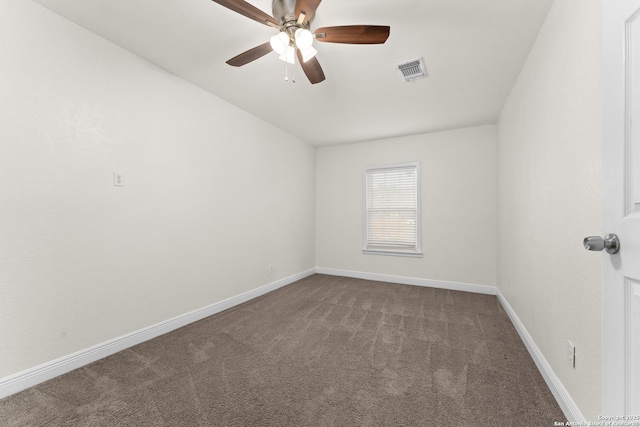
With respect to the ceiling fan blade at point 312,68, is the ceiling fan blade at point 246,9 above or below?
above

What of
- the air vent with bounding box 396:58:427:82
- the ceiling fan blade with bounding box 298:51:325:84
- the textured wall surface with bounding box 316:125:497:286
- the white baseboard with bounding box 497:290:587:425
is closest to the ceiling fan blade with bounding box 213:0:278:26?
the ceiling fan blade with bounding box 298:51:325:84

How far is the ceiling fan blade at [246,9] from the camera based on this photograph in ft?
4.87

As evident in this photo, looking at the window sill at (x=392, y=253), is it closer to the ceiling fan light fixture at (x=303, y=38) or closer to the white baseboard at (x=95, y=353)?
the white baseboard at (x=95, y=353)

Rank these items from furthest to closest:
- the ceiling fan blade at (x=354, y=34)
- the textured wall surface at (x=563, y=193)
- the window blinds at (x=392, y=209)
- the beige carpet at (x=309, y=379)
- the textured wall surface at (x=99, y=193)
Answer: the window blinds at (x=392, y=209) < the textured wall surface at (x=99, y=193) < the ceiling fan blade at (x=354, y=34) < the beige carpet at (x=309, y=379) < the textured wall surface at (x=563, y=193)

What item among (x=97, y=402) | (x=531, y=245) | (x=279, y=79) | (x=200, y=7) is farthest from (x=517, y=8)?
(x=97, y=402)

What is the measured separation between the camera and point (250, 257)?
11.9 ft

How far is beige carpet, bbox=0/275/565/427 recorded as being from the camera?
1.49 metres

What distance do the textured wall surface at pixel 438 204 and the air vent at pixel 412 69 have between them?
1966 millimetres

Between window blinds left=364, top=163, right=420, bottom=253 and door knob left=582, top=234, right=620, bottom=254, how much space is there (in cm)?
367

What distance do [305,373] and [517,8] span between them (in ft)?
9.68

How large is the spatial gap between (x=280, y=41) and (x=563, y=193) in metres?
2.04

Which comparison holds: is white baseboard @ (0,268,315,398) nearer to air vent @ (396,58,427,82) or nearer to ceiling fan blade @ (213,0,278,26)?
ceiling fan blade @ (213,0,278,26)

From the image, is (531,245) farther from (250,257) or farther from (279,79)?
(250,257)

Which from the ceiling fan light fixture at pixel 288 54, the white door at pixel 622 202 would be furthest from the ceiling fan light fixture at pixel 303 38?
the white door at pixel 622 202
